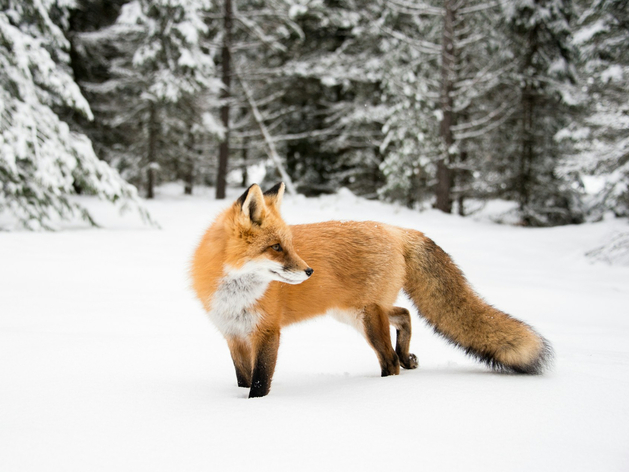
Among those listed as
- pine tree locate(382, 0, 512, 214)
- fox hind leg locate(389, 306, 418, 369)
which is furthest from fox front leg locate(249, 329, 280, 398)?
pine tree locate(382, 0, 512, 214)

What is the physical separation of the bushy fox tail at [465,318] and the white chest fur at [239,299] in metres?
1.20

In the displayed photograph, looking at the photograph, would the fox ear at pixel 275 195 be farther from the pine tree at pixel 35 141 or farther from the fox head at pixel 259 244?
the pine tree at pixel 35 141

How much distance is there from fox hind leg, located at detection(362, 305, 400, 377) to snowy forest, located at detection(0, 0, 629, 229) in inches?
407

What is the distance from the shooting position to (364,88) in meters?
19.2

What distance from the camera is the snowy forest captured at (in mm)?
14875

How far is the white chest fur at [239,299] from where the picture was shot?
2.88m

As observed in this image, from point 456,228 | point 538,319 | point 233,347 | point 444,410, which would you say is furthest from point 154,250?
point 456,228

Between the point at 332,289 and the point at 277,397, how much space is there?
0.86 meters

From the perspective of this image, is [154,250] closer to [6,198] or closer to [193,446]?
[6,198]

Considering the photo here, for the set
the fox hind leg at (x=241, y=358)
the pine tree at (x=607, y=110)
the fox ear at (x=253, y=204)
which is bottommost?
the fox hind leg at (x=241, y=358)

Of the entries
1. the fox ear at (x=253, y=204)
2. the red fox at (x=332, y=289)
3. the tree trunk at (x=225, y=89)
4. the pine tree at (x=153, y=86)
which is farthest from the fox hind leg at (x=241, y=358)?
the tree trunk at (x=225, y=89)

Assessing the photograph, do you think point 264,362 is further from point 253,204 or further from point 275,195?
point 275,195

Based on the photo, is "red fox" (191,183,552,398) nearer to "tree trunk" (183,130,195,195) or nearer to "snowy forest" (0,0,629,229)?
"snowy forest" (0,0,629,229)

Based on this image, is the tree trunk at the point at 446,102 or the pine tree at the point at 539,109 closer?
the tree trunk at the point at 446,102
